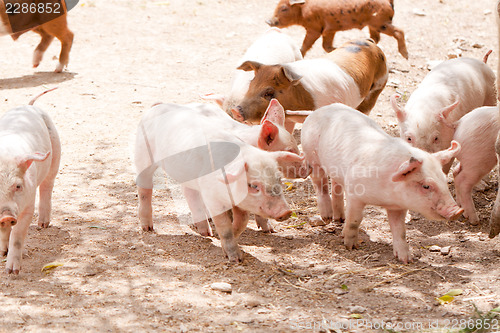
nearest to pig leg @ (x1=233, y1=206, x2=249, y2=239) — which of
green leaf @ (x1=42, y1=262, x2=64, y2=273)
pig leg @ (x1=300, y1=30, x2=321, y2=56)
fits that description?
green leaf @ (x1=42, y1=262, x2=64, y2=273)

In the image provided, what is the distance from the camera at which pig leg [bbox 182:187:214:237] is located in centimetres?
504

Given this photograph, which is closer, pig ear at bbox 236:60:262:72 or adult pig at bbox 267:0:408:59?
pig ear at bbox 236:60:262:72

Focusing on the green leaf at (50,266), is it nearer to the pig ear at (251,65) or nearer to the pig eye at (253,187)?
the pig eye at (253,187)

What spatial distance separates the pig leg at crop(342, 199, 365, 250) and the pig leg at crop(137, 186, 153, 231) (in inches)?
57.7

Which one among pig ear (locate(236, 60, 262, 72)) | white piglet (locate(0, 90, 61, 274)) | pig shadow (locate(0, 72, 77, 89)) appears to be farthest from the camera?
pig shadow (locate(0, 72, 77, 89))

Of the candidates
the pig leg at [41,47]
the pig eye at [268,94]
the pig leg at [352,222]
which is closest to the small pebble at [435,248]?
the pig leg at [352,222]

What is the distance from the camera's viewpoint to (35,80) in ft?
28.2

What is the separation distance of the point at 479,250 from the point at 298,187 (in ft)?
6.16

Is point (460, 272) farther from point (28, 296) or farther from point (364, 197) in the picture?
point (28, 296)

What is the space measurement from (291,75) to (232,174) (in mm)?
1980

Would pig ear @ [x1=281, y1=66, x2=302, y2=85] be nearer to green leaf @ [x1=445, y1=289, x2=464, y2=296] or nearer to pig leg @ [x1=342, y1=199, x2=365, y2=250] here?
pig leg @ [x1=342, y1=199, x2=365, y2=250]

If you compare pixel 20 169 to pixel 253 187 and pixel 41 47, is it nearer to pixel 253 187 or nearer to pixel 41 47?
pixel 253 187

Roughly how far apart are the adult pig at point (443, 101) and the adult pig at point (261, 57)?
146cm

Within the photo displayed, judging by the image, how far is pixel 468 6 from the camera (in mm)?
12188
